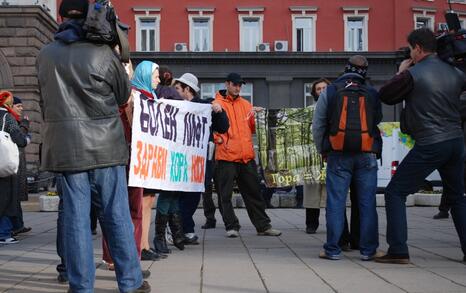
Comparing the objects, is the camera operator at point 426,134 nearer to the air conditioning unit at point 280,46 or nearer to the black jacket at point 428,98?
the black jacket at point 428,98

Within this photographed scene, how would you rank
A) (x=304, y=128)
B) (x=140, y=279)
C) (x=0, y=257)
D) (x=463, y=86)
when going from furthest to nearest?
1. (x=304, y=128)
2. (x=0, y=257)
3. (x=463, y=86)
4. (x=140, y=279)

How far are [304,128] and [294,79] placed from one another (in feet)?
92.8

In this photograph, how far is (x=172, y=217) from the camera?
7.55 metres

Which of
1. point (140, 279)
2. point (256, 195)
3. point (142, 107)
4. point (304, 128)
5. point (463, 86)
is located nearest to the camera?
point (140, 279)

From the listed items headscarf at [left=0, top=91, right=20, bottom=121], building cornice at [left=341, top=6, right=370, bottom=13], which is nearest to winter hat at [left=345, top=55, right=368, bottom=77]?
headscarf at [left=0, top=91, right=20, bottom=121]

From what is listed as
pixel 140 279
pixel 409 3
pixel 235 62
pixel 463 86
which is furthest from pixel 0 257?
pixel 409 3

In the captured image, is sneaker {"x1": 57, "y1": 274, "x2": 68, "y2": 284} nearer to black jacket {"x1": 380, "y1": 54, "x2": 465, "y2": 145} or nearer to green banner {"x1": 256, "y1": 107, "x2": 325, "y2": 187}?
black jacket {"x1": 380, "y1": 54, "x2": 465, "y2": 145}

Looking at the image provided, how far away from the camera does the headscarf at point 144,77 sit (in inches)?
238

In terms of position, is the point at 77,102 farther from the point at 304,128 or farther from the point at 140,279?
the point at 304,128

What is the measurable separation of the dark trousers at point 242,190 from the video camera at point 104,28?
4217mm

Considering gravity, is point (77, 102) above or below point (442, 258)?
above

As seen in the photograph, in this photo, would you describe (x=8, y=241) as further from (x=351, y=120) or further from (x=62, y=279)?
(x=351, y=120)

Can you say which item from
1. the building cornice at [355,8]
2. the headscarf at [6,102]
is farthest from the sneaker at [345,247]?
the building cornice at [355,8]

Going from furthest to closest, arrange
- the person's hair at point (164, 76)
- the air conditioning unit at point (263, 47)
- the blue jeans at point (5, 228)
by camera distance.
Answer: the air conditioning unit at point (263, 47), the blue jeans at point (5, 228), the person's hair at point (164, 76)
